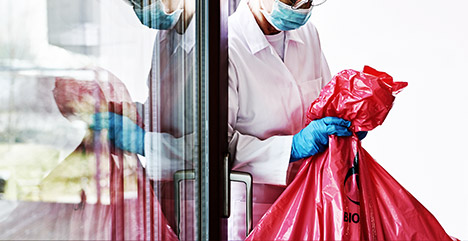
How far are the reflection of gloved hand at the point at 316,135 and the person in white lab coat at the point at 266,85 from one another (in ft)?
0.24

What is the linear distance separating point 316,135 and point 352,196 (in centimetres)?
23

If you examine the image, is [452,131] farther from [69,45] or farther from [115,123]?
[69,45]

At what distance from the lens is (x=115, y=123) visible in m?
0.75

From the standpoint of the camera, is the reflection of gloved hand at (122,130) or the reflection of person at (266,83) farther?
the reflection of person at (266,83)

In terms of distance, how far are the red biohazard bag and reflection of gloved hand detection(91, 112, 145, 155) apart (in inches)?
21.6

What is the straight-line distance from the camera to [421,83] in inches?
53.3

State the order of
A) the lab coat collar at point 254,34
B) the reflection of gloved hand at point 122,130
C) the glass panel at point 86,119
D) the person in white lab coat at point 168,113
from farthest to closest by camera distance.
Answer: the lab coat collar at point 254,34
the person in white lab coat at point 168,113
the reflection of gloved hand at point 122,130
the glass panel at point 86,119

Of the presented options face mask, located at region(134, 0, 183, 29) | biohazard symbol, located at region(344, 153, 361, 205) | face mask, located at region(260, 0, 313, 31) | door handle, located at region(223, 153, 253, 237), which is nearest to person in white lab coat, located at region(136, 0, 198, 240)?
face mask, located at region(134, 0, 183, 29)

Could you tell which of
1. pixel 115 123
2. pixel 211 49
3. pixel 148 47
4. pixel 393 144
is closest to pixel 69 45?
pixel 115 123

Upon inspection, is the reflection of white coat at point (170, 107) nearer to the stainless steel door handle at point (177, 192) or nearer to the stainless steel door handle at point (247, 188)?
the stainless steel door handle at point (177, 192)

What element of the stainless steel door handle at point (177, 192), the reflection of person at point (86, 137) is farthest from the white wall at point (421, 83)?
the reflection of person at point (86, 137)

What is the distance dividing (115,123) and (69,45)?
19 centimetres

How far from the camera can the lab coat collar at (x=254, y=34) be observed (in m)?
1.43

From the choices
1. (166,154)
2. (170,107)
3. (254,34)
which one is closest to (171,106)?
(170,107)
